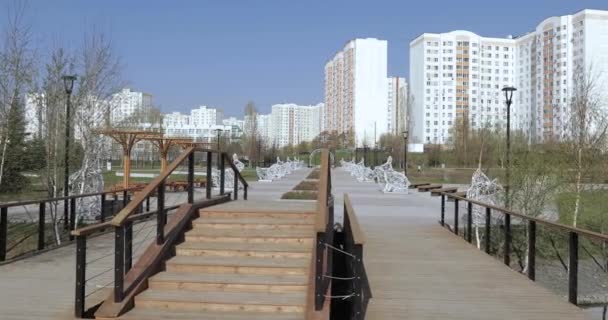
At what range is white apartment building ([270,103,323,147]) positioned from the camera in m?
142

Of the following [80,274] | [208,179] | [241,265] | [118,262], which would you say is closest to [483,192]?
[208,179]

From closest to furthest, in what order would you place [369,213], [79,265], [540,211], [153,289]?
1. [79,265]
2. [153,289]
3. [540,211]
4. [369,213]

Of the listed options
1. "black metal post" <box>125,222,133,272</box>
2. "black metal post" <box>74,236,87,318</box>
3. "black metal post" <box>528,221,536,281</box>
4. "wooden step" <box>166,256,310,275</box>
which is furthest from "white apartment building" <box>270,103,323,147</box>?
"black metal post" <box>74,236,87,318</box>

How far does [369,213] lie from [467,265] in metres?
7.57

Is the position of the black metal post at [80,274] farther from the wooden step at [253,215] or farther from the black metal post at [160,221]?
the wooden step at [253,215]

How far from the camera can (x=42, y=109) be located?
11.4 meters

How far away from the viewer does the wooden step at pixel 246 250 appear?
22.0 ft

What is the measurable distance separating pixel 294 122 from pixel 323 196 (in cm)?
13787

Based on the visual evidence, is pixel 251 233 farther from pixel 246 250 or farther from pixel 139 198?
pixel 139 198

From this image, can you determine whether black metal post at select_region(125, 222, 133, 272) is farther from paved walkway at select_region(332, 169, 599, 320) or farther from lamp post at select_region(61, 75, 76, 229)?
lamp post at select_region(61, 75, 76, 229)

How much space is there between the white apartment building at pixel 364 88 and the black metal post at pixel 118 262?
9483 centimetres

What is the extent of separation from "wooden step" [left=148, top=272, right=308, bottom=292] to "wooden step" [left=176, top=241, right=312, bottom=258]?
508mm

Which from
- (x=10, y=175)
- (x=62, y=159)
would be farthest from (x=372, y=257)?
(x=10, y=175)

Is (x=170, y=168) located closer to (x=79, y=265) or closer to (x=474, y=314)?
(x=79, y=265)
